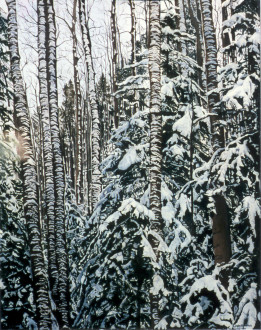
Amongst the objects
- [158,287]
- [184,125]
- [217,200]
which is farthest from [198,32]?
[158,287]

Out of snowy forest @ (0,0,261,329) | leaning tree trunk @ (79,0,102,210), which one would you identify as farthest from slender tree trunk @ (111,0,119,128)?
leaning tree trunk @ (79,0,102,210)

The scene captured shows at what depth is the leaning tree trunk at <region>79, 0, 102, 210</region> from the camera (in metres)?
5.26

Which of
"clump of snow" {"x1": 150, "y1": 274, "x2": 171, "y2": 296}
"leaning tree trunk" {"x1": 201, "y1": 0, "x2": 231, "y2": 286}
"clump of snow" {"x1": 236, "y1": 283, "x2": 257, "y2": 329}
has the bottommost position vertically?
"clump of snow" {"x1": 236, "y1": 283, "x2": 257, "y2": 329}

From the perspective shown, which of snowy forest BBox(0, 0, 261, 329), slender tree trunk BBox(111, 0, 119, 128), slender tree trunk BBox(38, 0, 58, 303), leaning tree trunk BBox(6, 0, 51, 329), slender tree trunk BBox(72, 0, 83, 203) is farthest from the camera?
slender tree trunk BBox(72, 0, 83, 203)

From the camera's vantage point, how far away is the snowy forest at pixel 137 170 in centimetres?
450

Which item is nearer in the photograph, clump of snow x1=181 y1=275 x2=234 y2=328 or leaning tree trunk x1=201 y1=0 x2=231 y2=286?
clump of snow x1=181 y1=275 x2=234 y2=328

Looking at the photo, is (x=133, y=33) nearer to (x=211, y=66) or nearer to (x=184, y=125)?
(x=211, y=66)

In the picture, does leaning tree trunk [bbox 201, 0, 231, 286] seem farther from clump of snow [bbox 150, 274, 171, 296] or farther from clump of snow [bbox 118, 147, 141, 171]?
clump of snow [bbox 118, 147, 141, 171]

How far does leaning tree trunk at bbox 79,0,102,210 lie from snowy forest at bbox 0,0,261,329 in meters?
0.02

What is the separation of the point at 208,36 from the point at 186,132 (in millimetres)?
1191

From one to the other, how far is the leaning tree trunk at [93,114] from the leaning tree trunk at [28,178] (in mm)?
757

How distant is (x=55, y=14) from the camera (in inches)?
209

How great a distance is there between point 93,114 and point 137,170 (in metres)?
1.44

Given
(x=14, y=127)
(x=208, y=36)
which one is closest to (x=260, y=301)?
(x=208, y=36)
